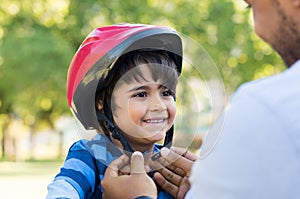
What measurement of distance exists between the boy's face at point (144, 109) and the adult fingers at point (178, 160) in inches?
3.3

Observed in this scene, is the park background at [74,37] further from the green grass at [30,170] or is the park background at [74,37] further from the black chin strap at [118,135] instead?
the black chin strap at [118,135]

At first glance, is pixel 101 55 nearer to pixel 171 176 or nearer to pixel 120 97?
pixel 120 97

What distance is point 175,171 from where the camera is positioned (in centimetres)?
206

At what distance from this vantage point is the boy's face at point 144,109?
2105mm

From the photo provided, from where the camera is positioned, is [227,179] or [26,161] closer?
[227,179]

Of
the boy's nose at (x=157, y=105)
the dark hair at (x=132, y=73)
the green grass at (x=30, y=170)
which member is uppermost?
the dark hair at (x=132, y=73)

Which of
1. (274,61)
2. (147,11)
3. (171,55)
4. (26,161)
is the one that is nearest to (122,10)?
(147,11)

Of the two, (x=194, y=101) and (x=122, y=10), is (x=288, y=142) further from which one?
(x=122, y=10)

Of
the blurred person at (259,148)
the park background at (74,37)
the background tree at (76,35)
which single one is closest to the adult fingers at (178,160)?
the blurred person at (259,148)

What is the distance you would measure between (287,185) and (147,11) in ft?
80.8

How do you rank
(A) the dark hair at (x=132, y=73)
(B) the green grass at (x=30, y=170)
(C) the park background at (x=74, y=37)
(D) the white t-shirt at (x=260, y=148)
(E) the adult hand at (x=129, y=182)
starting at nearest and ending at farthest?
(D) the white t-shirt at (x=260, y=148) < (E) the adult hand at (x=129, y=182) < (A) the dark hair at (x=132, y=73) < (B) the green grass at (x=30, y=170) < (C) the park background at (x=74, y=37)

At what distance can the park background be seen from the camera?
25.7 metres

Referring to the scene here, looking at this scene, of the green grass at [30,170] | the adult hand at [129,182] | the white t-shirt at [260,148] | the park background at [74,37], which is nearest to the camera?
the white t-shirt at [260,148]

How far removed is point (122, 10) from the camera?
84.9 ft
